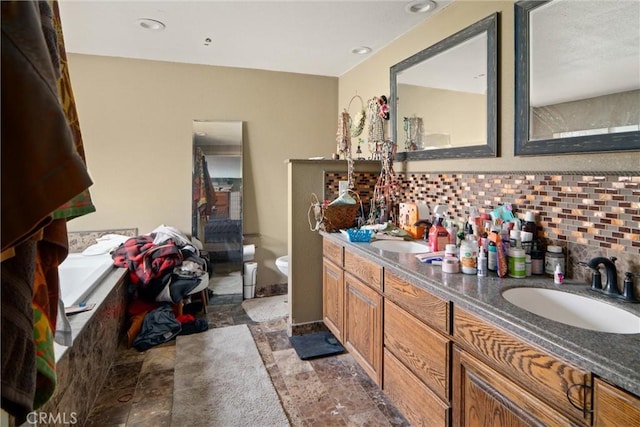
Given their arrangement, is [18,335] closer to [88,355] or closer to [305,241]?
[88,355]

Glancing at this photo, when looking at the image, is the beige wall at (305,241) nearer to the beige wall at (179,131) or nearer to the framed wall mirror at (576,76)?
the beige wall at (179,131)

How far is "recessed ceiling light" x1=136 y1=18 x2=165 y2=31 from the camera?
2601 mm

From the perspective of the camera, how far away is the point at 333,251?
2646 millimetres

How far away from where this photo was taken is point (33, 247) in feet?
2.10

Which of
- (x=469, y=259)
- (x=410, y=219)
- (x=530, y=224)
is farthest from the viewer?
(x=410, y=219)

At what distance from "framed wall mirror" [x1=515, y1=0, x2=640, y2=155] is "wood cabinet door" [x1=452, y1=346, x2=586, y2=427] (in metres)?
0.97

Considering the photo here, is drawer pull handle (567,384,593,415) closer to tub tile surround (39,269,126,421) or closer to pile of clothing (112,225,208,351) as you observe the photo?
tub tile surround (39,269,126,421)

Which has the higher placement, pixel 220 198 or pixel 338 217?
pixel 220 198

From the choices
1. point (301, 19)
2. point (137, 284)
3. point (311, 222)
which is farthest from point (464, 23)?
point (137, 284)

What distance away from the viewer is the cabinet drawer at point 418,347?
146 cm

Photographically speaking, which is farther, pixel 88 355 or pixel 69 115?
pixel 88 355

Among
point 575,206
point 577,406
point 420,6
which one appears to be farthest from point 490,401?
point 420,6

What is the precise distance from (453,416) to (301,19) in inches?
98.3

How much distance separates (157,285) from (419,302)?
222 centimetres
